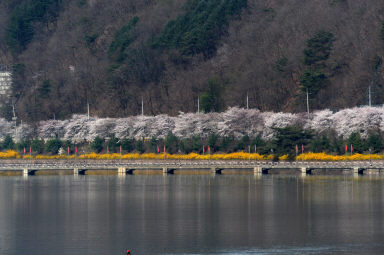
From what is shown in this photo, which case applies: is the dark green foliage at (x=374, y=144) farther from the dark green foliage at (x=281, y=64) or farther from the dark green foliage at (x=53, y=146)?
the dark green foliage at (x=53, y=146)

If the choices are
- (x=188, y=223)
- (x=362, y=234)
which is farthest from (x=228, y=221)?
(x=362, y=234)

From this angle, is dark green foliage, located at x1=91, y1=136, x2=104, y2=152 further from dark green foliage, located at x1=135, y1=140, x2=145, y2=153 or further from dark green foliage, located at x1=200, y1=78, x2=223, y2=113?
dark green foliage, located at x1=200, y1=78, x2=223, y2=113

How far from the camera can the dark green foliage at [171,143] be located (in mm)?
123750

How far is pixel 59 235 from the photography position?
58.2m

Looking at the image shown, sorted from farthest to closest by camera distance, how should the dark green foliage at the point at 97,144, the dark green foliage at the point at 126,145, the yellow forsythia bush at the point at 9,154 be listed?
the yellow forsythia bush at the point at 9,154
the dark green foliage at the point at 97,144
the dark green foliage at the point at 126,145

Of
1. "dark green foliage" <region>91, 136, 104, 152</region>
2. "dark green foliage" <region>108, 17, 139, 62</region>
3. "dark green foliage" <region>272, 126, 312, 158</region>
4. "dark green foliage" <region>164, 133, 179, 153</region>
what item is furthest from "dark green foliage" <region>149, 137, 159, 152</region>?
"dark green foliage" <region>108, 17, 139, 62</region>

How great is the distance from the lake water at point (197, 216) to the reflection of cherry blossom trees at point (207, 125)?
689 inches

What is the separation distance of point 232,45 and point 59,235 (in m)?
104

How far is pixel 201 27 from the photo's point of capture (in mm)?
159250

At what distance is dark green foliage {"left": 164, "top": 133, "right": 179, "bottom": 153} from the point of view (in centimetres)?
12375

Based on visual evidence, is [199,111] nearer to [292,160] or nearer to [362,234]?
[292,160]

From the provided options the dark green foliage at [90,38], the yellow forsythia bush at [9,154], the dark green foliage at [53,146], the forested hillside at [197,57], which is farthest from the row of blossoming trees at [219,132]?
the dark green foliage at [90,38]

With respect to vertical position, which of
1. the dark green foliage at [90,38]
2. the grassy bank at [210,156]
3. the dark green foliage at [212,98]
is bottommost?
the grassy bank at [210,156]

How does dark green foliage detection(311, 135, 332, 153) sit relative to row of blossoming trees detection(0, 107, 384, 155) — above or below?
→ below
